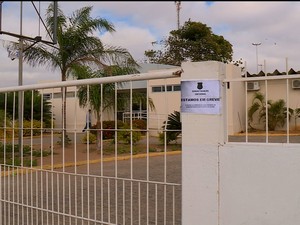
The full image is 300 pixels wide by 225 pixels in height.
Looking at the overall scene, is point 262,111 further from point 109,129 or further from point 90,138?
point 90,138

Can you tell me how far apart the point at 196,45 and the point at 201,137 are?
30.7 m

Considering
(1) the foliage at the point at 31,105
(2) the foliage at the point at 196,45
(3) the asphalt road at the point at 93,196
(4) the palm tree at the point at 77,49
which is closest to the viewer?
(3) the asphalt road at the point at 93,196

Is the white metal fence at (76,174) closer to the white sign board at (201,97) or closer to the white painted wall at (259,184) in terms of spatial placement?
the white sign board at (201,97)

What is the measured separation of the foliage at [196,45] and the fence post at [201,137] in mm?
29202

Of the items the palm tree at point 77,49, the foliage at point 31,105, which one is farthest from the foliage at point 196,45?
the foliage at point 31,105

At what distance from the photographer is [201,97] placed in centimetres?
304

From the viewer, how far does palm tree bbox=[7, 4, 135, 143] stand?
1541 cm

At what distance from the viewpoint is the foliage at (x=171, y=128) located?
3.21 meters

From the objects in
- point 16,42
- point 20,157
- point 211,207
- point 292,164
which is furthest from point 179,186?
point 16,42

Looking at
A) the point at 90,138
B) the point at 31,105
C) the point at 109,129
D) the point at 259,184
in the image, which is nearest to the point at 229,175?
the point at 259,184

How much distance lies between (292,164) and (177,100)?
1.11 meters

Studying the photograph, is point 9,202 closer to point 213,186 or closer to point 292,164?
point 213,186

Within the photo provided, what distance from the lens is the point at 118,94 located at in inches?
143

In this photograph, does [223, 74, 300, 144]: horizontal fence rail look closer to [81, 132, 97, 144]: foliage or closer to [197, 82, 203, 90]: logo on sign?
[197, 82, 203, 90]: logo on sign
